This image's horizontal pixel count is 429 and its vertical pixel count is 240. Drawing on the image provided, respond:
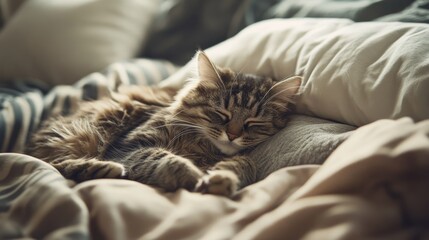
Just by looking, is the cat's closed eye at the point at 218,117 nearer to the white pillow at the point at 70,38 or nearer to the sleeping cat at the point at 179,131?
the sleeping cat at the point at 179,131

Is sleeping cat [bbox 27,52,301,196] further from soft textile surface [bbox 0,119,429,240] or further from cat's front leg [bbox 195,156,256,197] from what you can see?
soft textile surface [bbox 0,119,429,240]

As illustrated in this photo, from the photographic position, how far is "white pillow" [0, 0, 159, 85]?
Answer: 2117 millimetres

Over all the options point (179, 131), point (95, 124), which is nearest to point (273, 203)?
point (179, 131)

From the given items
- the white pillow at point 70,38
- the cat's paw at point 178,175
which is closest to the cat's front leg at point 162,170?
the cat's paw at point 178,175

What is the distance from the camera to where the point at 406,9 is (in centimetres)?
149

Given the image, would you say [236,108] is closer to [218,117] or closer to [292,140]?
[218,117]

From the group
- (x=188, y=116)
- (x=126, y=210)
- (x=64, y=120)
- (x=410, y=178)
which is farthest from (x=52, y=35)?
(x=410, y=178)

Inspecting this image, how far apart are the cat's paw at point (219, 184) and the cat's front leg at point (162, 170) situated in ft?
0.11

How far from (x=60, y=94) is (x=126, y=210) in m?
1.00

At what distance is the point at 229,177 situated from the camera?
111 centimetres

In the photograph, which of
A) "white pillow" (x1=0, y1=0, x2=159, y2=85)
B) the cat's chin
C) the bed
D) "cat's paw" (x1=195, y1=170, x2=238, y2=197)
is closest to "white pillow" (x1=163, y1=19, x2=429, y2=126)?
the bed

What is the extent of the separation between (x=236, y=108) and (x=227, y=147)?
13 centimetres

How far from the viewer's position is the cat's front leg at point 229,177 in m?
1.08

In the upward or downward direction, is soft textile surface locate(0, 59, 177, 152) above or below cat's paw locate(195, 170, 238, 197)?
above
